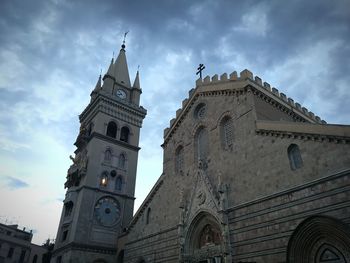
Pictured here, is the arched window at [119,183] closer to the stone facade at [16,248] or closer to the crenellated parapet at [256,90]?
the crenellated parapet at [256,90]

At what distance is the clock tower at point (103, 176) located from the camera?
3400 centimetres

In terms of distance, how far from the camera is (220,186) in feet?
72.4

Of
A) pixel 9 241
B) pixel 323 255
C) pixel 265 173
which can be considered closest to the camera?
pixel 323 255

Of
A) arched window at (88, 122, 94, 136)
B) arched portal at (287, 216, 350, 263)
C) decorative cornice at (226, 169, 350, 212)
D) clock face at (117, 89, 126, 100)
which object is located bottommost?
arched portal at (287, 216, 350, 263)

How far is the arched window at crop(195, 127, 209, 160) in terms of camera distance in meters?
26.1

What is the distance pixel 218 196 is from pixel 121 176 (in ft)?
66.2

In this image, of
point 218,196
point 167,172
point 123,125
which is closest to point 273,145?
point 218,196

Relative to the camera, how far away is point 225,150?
2362 cm

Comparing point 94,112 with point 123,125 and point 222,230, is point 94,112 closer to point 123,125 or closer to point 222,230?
point 123,125

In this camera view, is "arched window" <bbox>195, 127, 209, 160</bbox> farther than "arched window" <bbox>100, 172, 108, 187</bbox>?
No

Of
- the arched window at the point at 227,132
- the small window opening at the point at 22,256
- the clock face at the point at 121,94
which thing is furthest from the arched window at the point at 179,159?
the small window opening at the point at 22,256

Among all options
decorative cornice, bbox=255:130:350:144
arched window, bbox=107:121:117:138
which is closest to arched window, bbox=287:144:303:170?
decorative cornice, bbox=255:130:350:144

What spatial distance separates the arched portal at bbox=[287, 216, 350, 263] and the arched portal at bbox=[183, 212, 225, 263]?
5728 millimetres

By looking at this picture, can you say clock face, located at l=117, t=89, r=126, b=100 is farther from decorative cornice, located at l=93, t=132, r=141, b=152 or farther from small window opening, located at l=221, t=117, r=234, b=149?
small window opening, located at l=221, t=117, r=234, b=149
